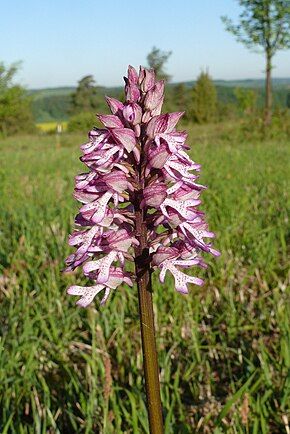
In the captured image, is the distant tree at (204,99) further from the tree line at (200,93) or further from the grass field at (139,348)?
the grass field at (139,348)

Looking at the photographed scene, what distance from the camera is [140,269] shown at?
1.09 meters

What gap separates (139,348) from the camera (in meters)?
2.54

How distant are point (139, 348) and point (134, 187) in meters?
1.60

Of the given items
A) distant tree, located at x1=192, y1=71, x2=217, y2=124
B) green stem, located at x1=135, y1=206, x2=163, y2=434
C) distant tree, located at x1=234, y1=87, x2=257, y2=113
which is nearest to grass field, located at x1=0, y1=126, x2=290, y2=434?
green stem, located at x1=135, y1=206, x2=163, y2=434

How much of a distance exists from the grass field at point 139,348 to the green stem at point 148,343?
507 millimetres

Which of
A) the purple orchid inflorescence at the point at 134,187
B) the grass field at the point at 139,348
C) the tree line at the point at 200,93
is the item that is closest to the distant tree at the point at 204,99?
the tree line at the point at 200,93

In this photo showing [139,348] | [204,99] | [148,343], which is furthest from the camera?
[204,99]

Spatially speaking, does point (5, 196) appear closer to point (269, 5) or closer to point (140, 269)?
point (140, 269)

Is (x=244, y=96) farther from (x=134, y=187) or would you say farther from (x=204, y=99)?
(x=134, y=187)

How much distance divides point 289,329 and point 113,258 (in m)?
1.44

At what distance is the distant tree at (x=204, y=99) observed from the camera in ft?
232

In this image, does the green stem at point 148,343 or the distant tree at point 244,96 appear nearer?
the green stem at point 148,343

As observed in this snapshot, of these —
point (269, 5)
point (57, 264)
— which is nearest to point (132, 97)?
point (57, 264)

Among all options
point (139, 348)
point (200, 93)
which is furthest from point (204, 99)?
point (139, 348)
